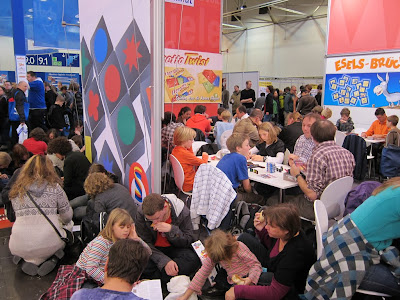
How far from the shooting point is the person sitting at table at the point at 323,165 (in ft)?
10.1

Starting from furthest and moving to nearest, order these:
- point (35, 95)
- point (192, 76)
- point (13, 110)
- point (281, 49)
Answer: point (281, 49) < point (192, 76) < point (35, 95) < point (13, 110)

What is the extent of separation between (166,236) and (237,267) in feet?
2.31

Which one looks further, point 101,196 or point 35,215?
point 101,196

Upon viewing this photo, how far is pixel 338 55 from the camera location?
8125mm

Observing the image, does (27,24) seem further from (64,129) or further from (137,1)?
(137,1)

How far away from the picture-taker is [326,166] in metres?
3.09

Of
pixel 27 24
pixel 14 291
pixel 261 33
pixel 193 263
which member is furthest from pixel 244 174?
pixel 261 33

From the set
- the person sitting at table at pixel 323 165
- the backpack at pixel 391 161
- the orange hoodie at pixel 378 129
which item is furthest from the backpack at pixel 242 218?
the orange hoodie at pixel 378 129

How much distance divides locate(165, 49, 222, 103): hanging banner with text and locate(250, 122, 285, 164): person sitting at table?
11.8 feet

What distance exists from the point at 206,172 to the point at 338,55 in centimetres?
633

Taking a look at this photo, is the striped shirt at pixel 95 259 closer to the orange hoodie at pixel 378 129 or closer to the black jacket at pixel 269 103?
the orange hoodie at pixel 378 129

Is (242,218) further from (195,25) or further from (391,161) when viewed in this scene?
(195,25)

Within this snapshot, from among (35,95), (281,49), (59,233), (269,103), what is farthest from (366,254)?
(281,49)

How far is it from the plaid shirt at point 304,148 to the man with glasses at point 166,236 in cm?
194
